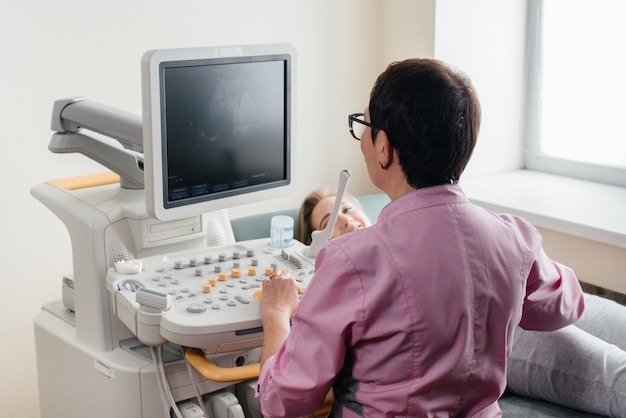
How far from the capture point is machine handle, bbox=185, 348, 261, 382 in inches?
63.9

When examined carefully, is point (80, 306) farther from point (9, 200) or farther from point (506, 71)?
point (506, 71)

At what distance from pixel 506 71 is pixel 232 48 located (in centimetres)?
156

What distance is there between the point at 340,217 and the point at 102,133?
0.79 meters

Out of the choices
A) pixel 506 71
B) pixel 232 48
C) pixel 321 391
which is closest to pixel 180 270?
pixel 232 48

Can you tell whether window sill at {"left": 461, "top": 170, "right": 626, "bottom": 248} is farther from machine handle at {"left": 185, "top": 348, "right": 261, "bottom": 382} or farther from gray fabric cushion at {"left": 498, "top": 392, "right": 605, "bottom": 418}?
machine handle at {"left": 185, "top": 348, "right": 261, "bottom": 382}

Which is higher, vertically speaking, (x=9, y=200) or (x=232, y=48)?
(x=232, y=48)

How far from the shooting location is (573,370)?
1877 millimetres

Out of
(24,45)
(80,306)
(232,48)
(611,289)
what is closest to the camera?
(232,48)

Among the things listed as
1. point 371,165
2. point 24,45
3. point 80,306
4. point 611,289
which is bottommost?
point 611,289

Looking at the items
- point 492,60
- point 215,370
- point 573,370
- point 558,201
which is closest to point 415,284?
point 215,370

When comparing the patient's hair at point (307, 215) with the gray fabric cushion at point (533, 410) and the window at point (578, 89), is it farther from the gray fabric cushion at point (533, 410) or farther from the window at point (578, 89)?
the window at point (578, 89)

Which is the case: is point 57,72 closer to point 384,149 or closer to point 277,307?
point 277,307

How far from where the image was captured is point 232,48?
175 centimetres

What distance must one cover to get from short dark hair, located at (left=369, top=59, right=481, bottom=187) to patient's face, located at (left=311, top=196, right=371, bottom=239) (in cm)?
109
